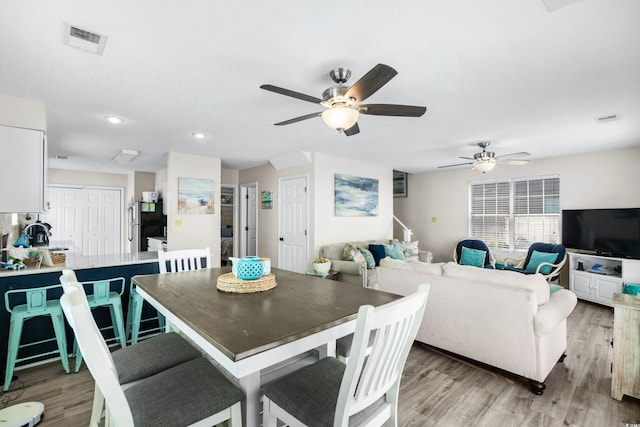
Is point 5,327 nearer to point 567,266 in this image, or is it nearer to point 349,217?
point 349,217

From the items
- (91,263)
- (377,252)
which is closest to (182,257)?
(91,263)

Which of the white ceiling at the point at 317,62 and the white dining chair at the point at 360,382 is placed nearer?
the white dining chair at the point at 360,382

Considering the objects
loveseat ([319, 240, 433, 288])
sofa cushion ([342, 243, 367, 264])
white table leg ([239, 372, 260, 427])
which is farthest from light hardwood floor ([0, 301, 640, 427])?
sofa cushion ([342, 243, 367, 264])

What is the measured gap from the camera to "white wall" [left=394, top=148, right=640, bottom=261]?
4.58 m

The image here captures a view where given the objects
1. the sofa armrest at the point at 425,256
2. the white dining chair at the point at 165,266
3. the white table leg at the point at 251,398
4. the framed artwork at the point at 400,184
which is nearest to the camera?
the white table leg at the point at 251,398

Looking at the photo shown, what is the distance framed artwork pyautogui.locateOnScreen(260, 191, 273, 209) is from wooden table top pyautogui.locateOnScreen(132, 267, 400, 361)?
3.84m

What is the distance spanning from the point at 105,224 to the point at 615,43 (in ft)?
27.4

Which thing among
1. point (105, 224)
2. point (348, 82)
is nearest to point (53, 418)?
point (348, 82)

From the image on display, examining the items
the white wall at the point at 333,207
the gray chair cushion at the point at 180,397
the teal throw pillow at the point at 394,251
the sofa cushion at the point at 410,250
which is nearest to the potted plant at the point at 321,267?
the white wall at the point at 333,207

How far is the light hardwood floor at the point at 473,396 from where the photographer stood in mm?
1946

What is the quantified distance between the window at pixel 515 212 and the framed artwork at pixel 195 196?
521 cm

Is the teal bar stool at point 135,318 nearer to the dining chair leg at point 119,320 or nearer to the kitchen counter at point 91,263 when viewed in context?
the dining chair leg at point 119,320

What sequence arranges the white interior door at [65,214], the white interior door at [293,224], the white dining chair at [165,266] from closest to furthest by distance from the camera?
the white dining chair at [165,266], the white interior door at [293,224], the white interior door at [65,214]

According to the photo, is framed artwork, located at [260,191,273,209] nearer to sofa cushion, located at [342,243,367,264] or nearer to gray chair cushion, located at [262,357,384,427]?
sofa cushion, located at [342,243,367,264]
